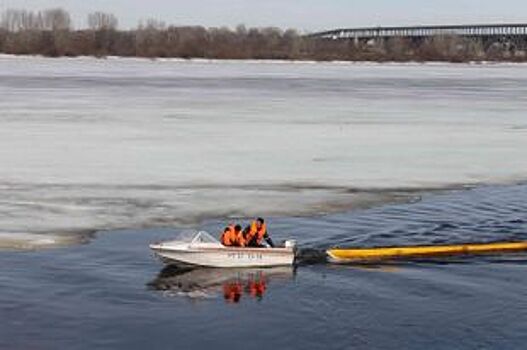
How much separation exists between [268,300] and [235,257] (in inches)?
78.1

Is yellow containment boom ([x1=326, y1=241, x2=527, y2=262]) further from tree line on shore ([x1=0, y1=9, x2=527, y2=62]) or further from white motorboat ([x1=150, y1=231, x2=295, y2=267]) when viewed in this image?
tree line on shore ([x1=0, y1=9, x2=527, y2=62])

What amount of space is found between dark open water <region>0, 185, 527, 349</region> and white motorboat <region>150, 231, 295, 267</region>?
170mm

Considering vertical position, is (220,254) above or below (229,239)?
below

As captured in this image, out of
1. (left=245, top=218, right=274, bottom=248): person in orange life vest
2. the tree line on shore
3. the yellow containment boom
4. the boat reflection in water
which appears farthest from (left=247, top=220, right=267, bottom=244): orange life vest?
the tree line on shore

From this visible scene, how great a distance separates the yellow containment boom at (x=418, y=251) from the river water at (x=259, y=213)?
1.04 ft

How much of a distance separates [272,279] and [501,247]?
13.9 feet

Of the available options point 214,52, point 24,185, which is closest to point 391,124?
point 24,185

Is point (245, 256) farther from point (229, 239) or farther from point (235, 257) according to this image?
point (229, 239)

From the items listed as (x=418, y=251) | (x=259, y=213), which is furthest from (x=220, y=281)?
(x=259, y=213)

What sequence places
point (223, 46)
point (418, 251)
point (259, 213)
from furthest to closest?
point (223, 46)
point (259, 213)
point (418, 251)

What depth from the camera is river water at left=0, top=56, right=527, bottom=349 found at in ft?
38.4

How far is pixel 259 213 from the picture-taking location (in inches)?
717

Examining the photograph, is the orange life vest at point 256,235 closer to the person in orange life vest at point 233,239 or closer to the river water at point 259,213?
the person in orange life vest at point 233,239

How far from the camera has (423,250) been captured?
15.8 metres
